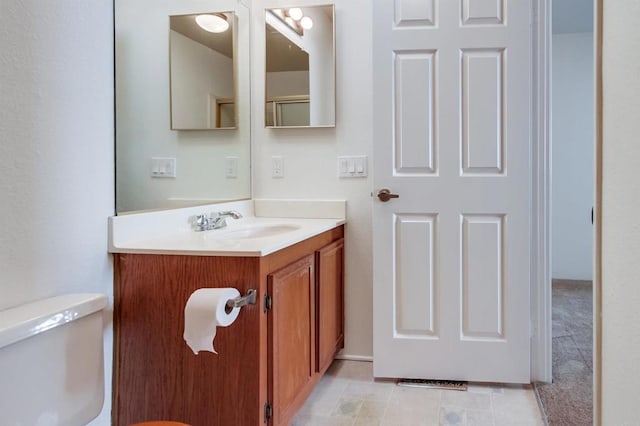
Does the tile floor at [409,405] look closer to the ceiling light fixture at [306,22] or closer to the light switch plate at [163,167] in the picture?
the light switch plate at [163,167]

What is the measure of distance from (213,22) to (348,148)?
3.00ft

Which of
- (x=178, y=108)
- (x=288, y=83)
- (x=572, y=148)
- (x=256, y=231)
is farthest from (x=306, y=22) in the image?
(x=572, y=148)

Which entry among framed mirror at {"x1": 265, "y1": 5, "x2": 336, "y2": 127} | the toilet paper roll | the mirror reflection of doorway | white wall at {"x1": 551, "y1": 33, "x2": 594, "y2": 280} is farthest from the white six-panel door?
white wall at {"x1": 551, "y1": 33, "x2": 594, "y2": 280}

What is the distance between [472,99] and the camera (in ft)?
7.77

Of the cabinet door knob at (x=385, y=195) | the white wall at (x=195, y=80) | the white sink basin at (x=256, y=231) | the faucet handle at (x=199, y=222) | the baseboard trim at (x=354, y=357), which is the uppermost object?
the white wall at (x=195, y=80)

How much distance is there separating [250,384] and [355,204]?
1354 mm

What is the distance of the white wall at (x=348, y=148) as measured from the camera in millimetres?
2678

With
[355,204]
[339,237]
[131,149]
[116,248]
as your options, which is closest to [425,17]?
[355,204]

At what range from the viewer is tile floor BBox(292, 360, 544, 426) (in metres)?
2.05

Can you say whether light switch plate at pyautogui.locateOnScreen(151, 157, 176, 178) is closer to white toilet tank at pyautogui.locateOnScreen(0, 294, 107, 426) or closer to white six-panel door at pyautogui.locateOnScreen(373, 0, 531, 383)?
white toilet tank at pyautogui.locateOnScreen(0, 294, 107, 426)

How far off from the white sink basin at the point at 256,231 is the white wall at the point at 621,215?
146 centimetres

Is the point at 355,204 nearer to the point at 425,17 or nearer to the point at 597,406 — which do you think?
the point at 425,17

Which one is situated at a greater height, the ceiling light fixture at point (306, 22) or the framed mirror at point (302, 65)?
the ceiling light fixture at point (306, 22)

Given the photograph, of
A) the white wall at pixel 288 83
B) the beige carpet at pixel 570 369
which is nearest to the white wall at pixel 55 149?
the white wall at pixel 288 83
